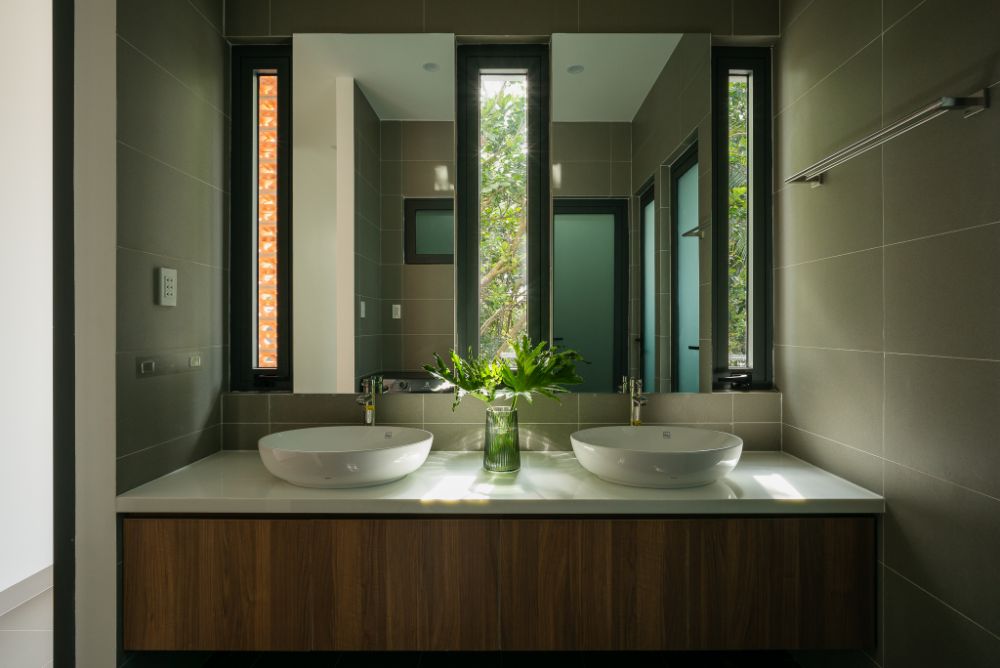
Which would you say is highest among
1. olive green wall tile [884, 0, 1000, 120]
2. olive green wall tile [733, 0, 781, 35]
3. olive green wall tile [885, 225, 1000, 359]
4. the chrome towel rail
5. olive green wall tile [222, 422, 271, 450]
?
olive green wall tile [733, 0, 781, 35]

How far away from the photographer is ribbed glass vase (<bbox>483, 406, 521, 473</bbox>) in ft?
5.56

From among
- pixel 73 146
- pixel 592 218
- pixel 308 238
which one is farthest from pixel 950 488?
pixel 73 146

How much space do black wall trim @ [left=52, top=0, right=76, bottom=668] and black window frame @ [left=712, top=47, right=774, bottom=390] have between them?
204cm

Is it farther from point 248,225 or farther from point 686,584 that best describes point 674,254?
point 248,225

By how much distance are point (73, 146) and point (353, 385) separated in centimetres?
107

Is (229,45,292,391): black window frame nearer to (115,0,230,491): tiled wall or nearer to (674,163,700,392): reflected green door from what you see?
(115,0,230,491): tiled wall

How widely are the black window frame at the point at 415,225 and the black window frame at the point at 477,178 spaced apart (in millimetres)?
38

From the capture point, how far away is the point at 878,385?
1.45 m

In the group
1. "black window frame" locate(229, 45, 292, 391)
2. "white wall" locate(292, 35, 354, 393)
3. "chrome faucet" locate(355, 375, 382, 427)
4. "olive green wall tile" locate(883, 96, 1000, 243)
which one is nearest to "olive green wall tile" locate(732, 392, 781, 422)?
"olive green wall tile" locate(883, 96, 1000, 243)

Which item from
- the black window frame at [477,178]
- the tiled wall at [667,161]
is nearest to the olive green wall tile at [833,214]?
the tiled wall at [667,161]

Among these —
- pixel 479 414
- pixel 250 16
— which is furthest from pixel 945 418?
pixel 250 16

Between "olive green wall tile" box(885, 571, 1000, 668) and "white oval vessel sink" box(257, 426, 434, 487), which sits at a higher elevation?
"white oval vessel sink" box(257, 426, 434, 487)

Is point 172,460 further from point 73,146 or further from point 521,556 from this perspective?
point 521,556

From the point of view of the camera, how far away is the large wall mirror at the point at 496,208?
1.97 meters
